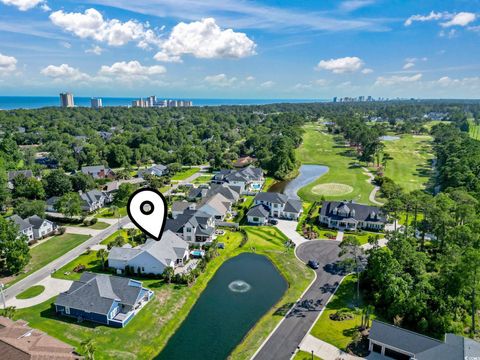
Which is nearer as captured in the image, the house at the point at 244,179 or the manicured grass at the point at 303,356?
the manicured grass at the point at 303,356

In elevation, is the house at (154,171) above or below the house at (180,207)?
above

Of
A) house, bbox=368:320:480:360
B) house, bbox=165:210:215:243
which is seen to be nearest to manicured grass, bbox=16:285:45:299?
house, bbox=165:210:215:243

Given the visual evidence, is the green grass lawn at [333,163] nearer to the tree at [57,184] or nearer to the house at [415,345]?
the house at [415,345]

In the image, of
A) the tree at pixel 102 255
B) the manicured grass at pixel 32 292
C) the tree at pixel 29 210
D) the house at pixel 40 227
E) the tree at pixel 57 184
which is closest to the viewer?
the manicured grass at pixel 32 292

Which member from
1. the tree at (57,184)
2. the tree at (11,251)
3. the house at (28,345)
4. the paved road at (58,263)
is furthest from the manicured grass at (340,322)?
the tree at (57,184)

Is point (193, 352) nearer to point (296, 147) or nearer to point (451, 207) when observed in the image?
point (451, 207)

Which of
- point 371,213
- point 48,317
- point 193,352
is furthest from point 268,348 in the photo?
point 371,213

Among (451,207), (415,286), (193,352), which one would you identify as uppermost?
(451,207)
